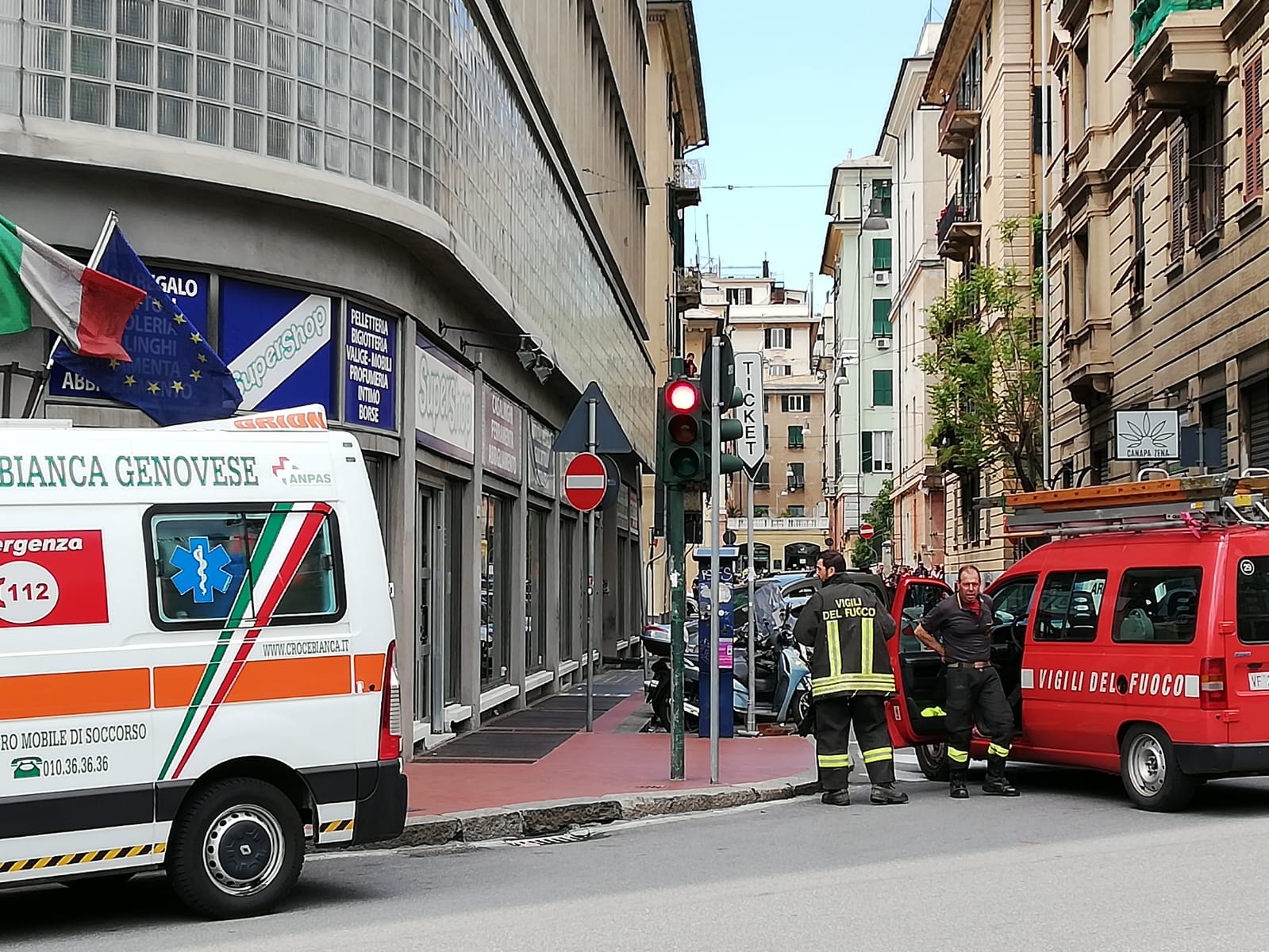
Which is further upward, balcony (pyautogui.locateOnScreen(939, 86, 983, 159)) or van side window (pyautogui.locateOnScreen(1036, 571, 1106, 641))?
balcony (pyautogui.locateOnScreen(939, 86, 983, 159))

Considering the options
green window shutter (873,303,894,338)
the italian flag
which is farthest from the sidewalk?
green window shutter (873,303,894,338)

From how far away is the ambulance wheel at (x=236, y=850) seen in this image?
8312mm

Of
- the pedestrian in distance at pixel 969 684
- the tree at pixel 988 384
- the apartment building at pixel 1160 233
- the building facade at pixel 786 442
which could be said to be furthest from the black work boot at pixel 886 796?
the building facade at pixel 786 442

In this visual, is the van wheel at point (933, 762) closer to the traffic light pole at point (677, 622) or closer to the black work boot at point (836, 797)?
the black work boot at point (836, 797)

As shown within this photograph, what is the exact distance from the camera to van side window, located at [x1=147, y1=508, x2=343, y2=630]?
27.6 feet

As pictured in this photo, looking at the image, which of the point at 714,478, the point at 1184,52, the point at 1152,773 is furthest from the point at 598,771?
the point at 1184,52

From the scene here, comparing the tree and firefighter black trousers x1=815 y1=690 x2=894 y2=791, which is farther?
the tree

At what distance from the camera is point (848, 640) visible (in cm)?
1285

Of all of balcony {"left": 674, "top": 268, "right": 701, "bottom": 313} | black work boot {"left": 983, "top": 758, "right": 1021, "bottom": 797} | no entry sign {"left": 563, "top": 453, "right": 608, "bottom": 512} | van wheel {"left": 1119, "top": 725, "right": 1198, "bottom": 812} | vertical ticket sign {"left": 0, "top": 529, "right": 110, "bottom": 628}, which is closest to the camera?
vertical ticket sign {"left": 0, "top": 529, "right": 110, "bottom": 628}

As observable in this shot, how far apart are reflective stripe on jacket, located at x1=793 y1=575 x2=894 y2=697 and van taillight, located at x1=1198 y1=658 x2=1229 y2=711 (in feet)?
7.69

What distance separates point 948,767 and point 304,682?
20.9 feet

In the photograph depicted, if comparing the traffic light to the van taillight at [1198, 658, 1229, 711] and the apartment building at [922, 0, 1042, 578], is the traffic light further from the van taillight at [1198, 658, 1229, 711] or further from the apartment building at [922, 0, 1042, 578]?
the apartment building at [922, 0, 1042, 578]

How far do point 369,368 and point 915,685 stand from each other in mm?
5243

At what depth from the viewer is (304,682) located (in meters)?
8.71
